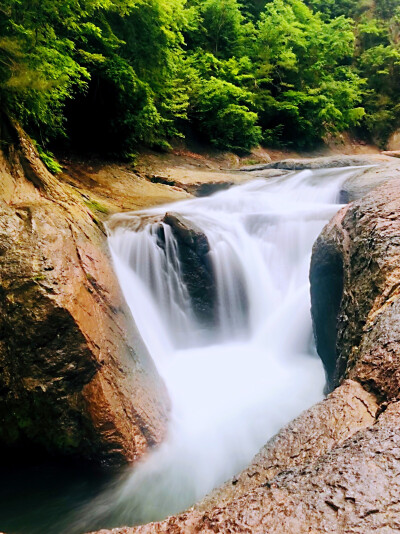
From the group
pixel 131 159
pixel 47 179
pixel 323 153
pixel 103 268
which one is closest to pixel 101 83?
pixel 131 159

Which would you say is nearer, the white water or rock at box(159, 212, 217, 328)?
the white water

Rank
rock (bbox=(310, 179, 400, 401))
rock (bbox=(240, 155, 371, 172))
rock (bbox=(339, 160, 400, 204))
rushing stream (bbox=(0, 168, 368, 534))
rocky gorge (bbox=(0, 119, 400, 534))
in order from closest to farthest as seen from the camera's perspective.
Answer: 1. rocky gorge (bbox=(0, 119, 400, 534))
2. rock (bbox=(310, 179, 400, 401))
3. rushing stream (bbox=(0, 168, 368, 534))
4. rock (bbox=(339, 160, 400, 204))
5. rock (bbox=(240, 155, 371, 172))

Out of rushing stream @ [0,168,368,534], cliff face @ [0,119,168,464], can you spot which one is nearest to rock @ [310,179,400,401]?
rushing stream @ [0,168,368,534]

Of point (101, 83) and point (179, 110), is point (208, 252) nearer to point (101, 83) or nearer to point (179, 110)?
point (101, 83)

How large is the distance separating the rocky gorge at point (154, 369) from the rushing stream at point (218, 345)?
1.38 feet

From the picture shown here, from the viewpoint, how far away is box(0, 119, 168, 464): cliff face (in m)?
3.25

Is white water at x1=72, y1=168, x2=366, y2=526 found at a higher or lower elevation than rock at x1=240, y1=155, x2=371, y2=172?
lower

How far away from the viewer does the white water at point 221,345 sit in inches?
137

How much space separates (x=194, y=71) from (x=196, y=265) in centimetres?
1081

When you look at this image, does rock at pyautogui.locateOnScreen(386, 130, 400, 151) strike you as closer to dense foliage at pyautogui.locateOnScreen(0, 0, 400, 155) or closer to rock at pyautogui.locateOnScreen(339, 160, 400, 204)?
dense foliage at pyautogui.locateOnScreen(0, 0, 400, 155)

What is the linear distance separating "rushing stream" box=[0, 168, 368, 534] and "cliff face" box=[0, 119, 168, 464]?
44 cm

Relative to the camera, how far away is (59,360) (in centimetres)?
328

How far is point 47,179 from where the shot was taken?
15.1ft

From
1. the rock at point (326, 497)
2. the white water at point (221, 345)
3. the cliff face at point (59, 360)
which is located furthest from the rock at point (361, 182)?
the rock at point (326, 497)
